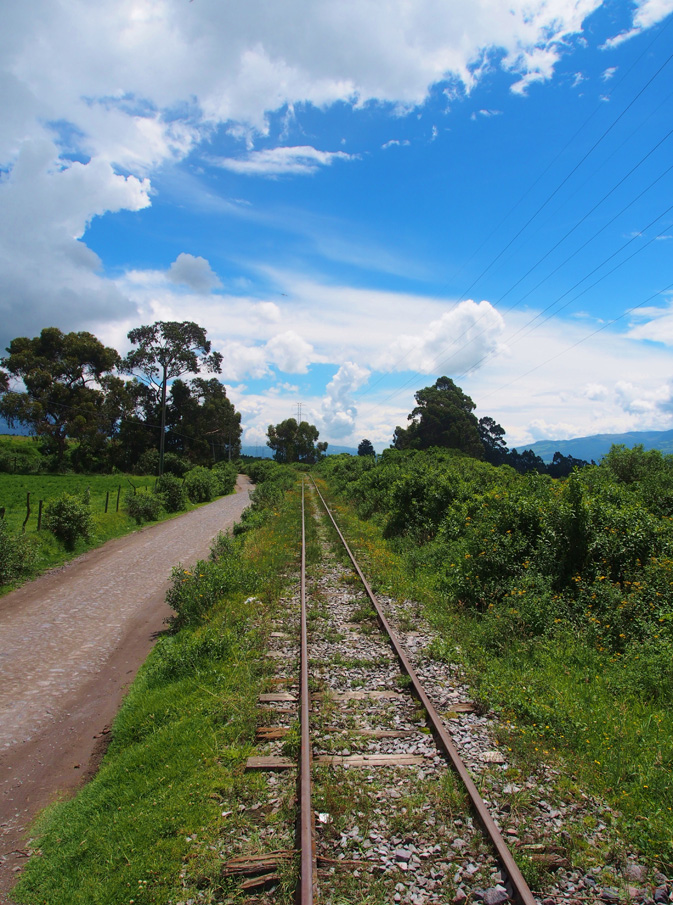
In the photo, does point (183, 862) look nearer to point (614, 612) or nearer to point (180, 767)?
point (180, 767)

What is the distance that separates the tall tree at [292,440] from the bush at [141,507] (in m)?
78.8

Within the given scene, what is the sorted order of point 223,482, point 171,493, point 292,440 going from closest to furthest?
1. point 171,493
2. point 223,482
3. point 292,440

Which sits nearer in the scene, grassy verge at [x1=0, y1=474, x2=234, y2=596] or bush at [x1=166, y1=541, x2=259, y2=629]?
bush at [x1=166, y1=541, x2=259, y2=629]

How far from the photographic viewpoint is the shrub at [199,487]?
36438 mm

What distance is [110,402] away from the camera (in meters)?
52.7

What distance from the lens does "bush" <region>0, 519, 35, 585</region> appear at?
41.8 ft

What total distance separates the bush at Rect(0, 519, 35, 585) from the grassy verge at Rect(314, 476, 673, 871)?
1141cm

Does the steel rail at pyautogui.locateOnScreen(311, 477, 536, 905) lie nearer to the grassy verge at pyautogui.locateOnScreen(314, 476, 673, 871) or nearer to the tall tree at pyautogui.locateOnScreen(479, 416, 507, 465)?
the grassy verge at pyautogui.locateOnScreen(314, 476, 673, 871)

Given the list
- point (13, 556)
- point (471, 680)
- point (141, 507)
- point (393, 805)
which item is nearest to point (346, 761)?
point (393, 805)

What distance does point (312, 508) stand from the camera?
27484 millimetres

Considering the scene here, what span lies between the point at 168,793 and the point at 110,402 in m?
54.5

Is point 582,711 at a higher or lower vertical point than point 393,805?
higher

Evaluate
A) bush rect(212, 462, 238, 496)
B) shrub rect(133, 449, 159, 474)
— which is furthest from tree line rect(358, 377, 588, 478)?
shrub rect(133, 449, 159, 474)

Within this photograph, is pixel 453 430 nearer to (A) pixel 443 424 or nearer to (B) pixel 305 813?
(A) pixel 443 424
